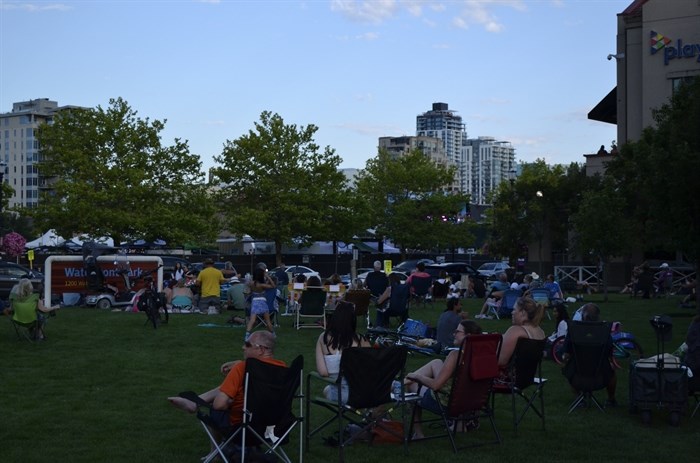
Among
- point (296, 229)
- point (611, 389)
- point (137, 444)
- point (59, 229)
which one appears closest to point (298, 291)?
point (611, 389)

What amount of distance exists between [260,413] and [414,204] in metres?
62.1

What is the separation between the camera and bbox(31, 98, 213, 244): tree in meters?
50.8

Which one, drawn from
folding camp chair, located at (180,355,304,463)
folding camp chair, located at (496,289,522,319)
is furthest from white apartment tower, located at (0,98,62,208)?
folding camp chair, located at (180,355,304,463)

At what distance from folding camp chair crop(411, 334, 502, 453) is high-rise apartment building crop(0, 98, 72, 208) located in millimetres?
151681

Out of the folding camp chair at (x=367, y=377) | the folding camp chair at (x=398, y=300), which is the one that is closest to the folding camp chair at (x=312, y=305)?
the folding camp chair at (x=398, y=300)

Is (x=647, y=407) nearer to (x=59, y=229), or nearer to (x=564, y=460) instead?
(x=564, y=460)

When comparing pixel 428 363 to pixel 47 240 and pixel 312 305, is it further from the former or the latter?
pixel 47 240

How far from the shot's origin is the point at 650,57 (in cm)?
4047

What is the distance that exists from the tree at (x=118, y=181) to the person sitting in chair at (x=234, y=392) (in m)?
44.3

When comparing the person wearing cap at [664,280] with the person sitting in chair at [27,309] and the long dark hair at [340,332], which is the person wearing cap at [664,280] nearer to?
the person sitting in chair at [27,309]

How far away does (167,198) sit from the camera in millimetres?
53625

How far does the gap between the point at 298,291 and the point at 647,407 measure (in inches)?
544

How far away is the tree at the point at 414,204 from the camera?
68562 mm

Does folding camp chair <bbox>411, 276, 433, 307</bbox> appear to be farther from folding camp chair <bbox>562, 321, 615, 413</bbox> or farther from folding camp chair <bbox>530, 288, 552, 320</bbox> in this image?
folding camp chair <bbox>562, 321, 615, 413</bbox>
